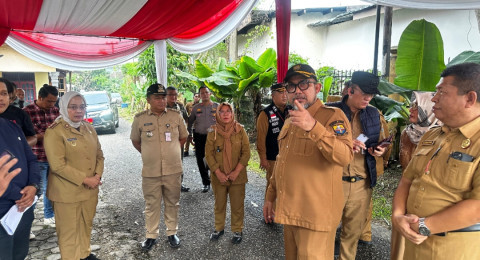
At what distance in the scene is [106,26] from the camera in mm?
4520

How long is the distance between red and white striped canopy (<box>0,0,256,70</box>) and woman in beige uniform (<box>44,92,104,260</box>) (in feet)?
4.95

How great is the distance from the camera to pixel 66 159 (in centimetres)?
289

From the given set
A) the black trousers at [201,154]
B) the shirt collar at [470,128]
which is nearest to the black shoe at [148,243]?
the black trousers at [201,154]

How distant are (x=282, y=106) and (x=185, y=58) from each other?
8103mm

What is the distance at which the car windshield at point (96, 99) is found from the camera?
13.5m

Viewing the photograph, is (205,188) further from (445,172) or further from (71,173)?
(445,172)

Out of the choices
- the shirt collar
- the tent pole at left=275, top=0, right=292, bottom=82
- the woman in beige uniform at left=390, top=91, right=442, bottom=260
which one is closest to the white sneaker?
the tent pole at left=275, top=0, right=292, bottom=82

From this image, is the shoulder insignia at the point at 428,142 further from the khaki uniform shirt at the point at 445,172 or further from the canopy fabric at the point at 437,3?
the canopy fabric at the point at 437,3

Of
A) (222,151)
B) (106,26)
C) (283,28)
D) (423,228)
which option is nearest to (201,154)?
(222,151)

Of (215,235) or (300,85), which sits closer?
(300,85)

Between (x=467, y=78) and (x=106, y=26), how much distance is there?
4686 millimetres

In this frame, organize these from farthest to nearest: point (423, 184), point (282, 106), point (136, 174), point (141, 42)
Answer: point (136, 174) < point (141, 42) < point (282, 106) < point (423, 184)

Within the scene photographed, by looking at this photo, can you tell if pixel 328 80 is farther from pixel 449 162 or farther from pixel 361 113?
pixel 449 162

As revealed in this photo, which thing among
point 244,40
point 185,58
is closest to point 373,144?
point 185,58
